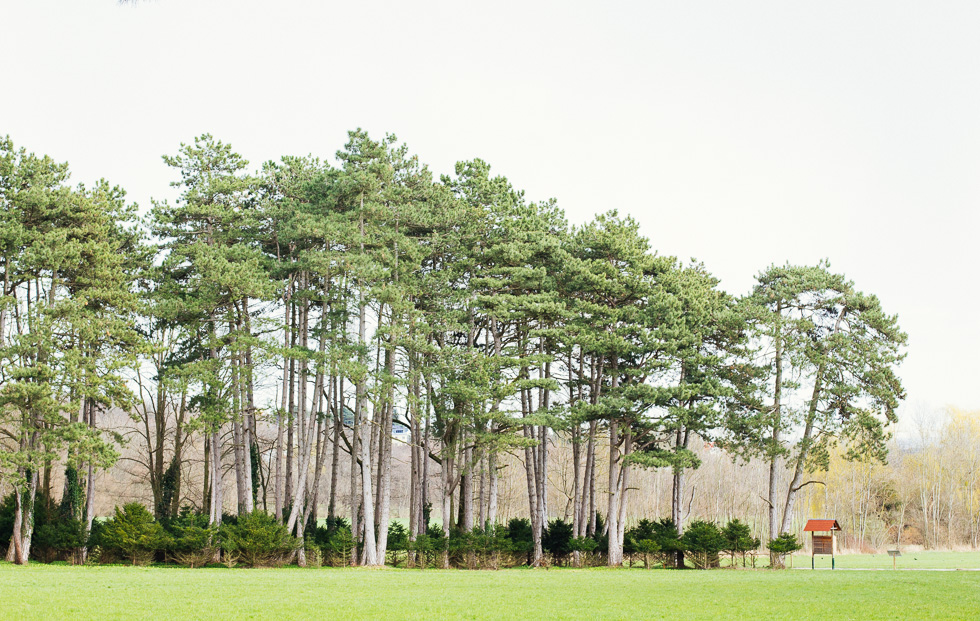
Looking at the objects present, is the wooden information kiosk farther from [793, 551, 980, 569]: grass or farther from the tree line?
the tree line

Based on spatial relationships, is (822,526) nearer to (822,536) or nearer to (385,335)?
(822,536)

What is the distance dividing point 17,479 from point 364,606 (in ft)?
50.5

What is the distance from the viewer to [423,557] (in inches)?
1107

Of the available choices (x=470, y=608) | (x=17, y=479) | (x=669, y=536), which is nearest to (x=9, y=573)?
(x=17, y=479)

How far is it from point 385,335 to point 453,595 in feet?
41.4

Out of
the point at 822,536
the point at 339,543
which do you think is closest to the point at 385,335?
the point at 339,543

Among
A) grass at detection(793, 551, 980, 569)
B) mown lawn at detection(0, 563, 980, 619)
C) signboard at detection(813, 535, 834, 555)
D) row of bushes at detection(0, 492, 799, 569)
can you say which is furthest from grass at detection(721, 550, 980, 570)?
mown lawn at detection(0, 563, 980, 619)

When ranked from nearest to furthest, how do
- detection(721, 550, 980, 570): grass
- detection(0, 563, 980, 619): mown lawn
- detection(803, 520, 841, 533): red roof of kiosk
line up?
detection(0, 563, 980, 619): mown lawn → detection(803, 520, 841, 533): red roof of kiosk → detection(721, 550, 980, 570): grass

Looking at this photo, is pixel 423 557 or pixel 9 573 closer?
pixel 9 573

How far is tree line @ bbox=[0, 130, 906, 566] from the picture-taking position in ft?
87.1

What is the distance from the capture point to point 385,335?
28.3m

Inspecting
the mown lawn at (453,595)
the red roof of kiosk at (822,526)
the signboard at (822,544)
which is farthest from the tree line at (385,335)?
the mown lawn at (453,595)

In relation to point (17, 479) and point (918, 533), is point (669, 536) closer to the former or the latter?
point (17, 479)

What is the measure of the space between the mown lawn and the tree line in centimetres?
546
